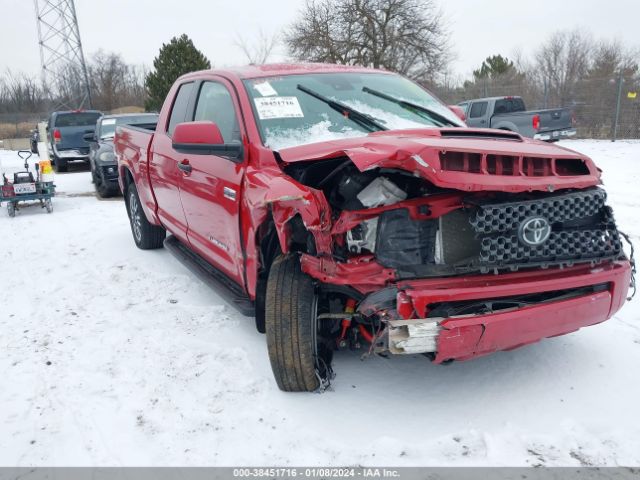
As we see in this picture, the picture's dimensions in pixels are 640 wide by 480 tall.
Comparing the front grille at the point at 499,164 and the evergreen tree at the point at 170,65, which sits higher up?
the evergreen tree at the point at 170,65

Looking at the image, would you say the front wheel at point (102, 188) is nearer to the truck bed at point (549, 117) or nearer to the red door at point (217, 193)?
the red door at point (217, 193)

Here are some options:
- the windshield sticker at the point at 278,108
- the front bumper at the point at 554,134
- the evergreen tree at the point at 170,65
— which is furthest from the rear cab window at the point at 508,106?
the evergreen tree at the point at 170,65

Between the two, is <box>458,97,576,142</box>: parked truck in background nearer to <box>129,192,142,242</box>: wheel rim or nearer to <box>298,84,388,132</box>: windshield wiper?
<box>129,192,142,242</box>: wheel rim

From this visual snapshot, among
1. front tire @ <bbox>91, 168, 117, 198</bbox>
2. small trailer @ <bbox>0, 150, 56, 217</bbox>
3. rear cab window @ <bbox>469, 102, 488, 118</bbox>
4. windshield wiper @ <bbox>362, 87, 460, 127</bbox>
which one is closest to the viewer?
windshield wiper @ <bbox>362, 87, 460, 127</bbox>

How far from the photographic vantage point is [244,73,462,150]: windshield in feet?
11.2

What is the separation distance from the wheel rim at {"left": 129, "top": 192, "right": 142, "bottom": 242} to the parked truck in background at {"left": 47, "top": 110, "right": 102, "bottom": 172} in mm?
10036

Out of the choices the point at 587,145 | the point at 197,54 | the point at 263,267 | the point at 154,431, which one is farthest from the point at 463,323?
the point at 197,54

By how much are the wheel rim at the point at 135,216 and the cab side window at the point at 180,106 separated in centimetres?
162

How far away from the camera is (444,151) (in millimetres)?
2461

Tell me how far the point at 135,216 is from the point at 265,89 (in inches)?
138

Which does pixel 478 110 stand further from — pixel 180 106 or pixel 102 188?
pixel 180 106

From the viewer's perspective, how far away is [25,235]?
25.2 feet

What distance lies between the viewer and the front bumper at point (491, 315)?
96.8 inches

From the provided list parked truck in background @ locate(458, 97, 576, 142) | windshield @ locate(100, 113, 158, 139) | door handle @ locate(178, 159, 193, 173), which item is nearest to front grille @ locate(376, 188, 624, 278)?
door handle @ locate(178, 159, 193, 173)
